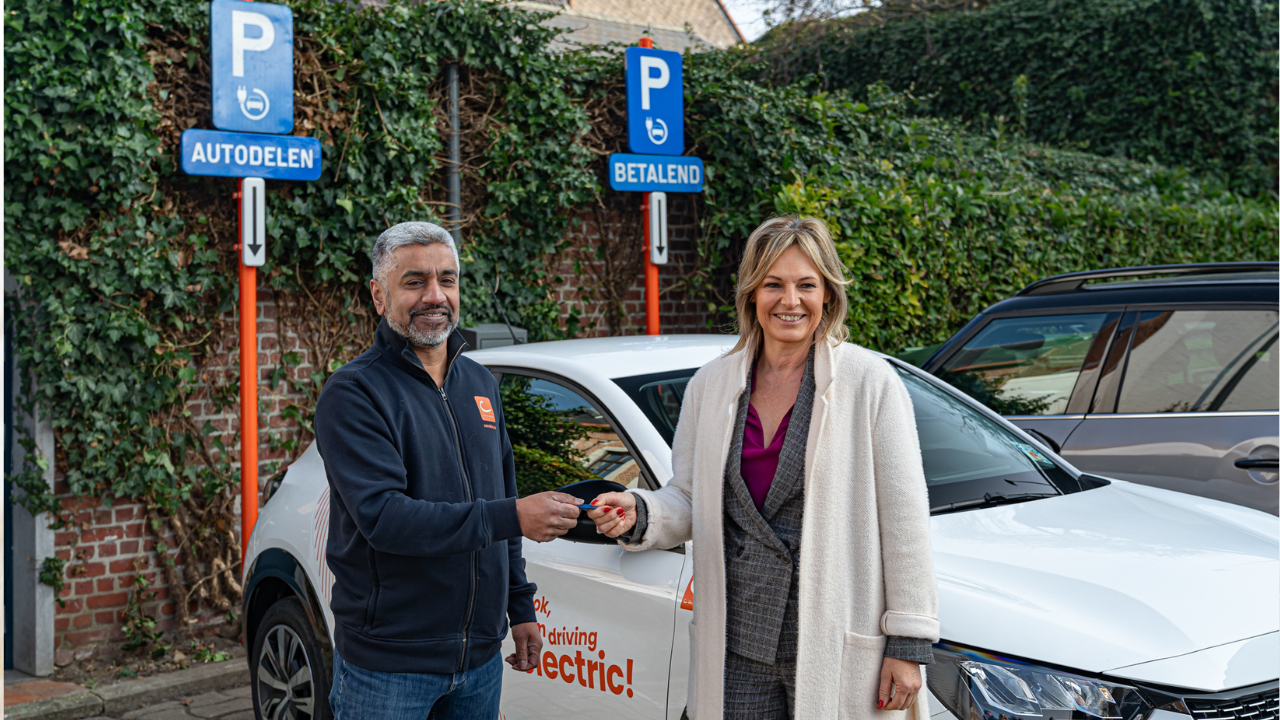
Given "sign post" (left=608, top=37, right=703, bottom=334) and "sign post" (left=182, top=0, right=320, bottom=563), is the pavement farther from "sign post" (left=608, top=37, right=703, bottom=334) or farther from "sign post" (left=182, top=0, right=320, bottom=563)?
"sign post" (left=608, top=37, right=703, bottom=334)

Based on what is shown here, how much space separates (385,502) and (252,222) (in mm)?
3429

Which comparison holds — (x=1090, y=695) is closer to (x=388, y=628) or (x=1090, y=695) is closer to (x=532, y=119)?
(x=388, y=628)

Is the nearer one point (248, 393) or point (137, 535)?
point (248, 393)

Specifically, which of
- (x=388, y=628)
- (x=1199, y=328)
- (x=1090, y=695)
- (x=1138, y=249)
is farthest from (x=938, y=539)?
(x=1138, y=249)

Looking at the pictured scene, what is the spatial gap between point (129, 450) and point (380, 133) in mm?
2126

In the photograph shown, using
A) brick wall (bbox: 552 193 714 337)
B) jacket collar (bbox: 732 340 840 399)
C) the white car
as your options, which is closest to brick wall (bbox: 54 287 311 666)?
the white car

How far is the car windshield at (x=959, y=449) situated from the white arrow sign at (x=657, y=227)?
308 cm

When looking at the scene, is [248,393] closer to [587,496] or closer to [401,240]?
[401,240]

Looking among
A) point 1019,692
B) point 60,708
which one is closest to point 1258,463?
point 1019,692

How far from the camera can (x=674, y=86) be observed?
650 cm

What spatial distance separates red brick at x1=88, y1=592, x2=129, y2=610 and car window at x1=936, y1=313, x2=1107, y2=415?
429cm

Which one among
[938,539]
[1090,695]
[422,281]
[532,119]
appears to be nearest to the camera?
[1090,695]

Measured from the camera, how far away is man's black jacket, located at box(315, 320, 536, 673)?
2.18 metres

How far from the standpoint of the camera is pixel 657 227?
255 inches
